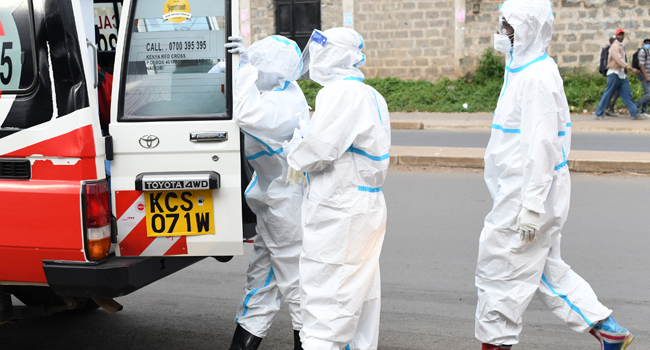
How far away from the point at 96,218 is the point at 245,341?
1.19 m

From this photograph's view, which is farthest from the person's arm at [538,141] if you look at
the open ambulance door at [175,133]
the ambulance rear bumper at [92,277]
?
the ambulance rear bumper at [92,277]

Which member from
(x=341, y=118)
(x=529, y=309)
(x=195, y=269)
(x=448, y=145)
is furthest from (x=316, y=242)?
(x=448, y=145)

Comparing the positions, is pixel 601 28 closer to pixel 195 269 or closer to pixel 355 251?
pixel 195 269

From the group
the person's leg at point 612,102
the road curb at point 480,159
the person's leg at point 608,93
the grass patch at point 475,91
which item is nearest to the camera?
the road curb at point 480,159

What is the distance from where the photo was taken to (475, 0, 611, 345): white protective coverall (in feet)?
11.4

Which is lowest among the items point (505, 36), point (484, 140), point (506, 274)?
point (484, 140)

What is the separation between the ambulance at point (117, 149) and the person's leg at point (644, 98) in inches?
479

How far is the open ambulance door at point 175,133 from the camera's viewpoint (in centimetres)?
336

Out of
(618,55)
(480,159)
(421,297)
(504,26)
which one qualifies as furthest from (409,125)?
(504,26)

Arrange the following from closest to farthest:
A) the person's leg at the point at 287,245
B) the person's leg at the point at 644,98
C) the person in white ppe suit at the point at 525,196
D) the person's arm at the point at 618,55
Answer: the person in white ppe suit at the point at 525,196, the person's leg at the point at 287,245, the person's arm at the point at 618,55, the person's leg at the point at 644,98

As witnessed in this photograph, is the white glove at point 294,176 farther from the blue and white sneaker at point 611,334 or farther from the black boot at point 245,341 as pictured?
the blue and white sneaker at point 611,334

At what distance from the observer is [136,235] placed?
3.41 m

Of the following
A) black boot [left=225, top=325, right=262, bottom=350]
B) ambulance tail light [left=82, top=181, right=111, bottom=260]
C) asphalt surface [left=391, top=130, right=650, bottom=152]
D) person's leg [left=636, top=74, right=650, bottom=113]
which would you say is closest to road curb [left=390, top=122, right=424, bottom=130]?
asphalt surface [left=391, top=130, right=650, bottom=152]

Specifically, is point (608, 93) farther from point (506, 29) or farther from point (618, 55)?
point (506, 29)
